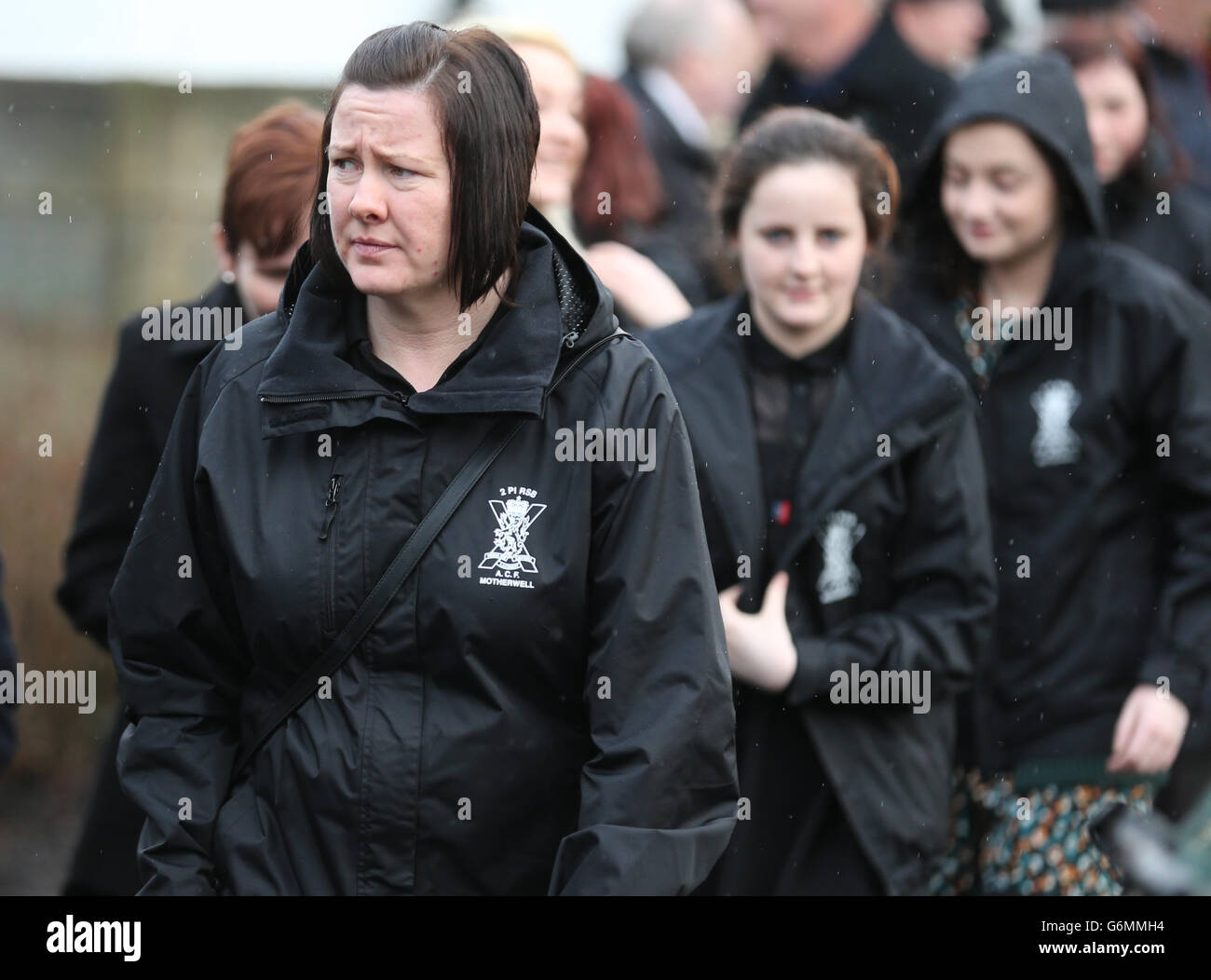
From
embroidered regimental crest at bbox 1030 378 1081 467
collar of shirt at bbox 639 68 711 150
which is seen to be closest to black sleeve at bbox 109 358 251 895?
embroidered regimental crest at bbox 1030 378 1081 467

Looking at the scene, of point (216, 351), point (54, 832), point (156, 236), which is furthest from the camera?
point (156, 236)

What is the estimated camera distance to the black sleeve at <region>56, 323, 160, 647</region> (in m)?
4.33

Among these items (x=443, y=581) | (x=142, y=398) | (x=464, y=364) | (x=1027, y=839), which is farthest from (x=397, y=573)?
(x=1027, y=839)

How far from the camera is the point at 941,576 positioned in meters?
4.05

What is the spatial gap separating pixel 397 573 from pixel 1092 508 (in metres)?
2.31

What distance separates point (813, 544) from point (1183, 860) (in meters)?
1.45

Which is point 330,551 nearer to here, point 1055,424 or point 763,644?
point 763,644

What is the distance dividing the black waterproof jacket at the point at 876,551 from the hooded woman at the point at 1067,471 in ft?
1.38

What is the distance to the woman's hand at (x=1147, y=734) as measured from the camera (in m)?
4.36

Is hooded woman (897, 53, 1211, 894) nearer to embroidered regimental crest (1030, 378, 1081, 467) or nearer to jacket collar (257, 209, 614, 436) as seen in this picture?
embroidered regimental crest (1030, 378, 1081, 467)

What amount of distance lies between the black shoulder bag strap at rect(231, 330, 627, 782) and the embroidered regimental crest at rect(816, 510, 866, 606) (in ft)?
4.18

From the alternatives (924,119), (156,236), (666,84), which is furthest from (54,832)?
(924,119)
